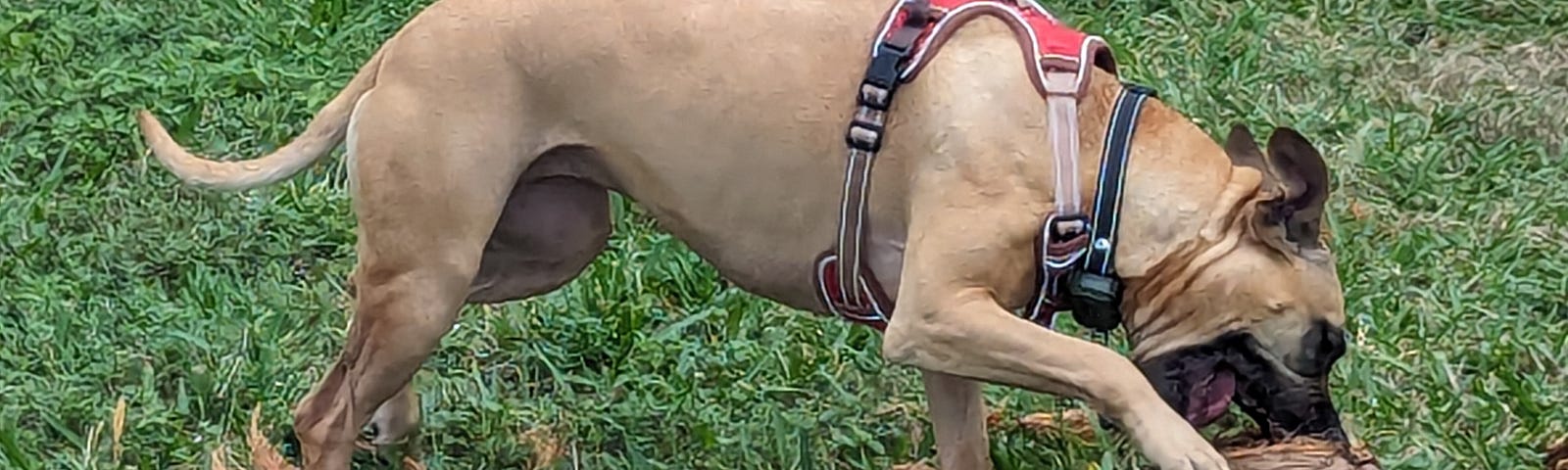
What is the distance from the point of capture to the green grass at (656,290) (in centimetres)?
483

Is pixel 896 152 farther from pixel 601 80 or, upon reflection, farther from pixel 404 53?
pixel 404 53

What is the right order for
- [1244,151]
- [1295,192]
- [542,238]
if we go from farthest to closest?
[542,238], [1244,151], [1295,192]

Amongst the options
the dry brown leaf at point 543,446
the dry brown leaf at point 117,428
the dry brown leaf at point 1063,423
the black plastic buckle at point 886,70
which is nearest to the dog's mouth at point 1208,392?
the black plastic buckle at point 886,70

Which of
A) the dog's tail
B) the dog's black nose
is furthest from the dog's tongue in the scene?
the dog's tail

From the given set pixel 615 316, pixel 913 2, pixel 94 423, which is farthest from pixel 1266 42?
pixel 94 423

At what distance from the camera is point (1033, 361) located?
3.73 meters

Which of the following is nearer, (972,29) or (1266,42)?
(972,29)

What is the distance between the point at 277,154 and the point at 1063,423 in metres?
1.63

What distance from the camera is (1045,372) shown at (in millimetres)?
3721

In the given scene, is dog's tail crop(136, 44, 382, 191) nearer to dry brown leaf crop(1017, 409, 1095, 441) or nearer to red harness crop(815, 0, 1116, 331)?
red harness crop(815, 0, 1116, 331)

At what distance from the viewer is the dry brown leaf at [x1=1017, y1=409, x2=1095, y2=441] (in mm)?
4727

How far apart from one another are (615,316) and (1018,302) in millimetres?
1686

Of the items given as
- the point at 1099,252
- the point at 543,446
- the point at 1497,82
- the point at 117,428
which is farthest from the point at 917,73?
the point at 1497,82

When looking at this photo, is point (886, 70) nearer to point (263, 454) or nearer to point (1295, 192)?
point (1295, 192)
